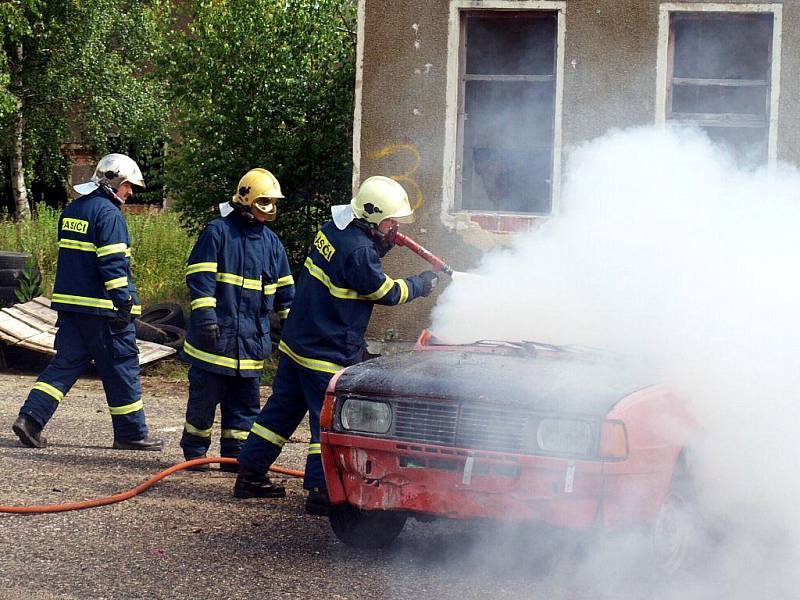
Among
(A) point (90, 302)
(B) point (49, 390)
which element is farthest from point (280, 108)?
(B) point (49, 390)

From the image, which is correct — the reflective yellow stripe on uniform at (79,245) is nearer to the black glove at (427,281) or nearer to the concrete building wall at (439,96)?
the black glove at (427,281)

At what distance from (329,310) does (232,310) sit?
100cm

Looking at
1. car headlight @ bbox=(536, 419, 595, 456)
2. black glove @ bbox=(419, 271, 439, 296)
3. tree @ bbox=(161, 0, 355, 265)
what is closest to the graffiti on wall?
tree @ bbox=(161, 0, 355, 265)

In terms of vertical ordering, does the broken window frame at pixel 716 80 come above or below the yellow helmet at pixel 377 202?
above

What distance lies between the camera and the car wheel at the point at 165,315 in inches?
493

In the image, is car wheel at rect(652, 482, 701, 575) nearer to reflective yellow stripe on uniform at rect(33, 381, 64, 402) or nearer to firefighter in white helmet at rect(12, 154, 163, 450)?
firefighter in white helmet at rect(12, 154, 163, 450)

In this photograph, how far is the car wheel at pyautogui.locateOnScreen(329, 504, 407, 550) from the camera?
5.04 metres

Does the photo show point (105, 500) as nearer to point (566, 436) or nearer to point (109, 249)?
point (109, 249)

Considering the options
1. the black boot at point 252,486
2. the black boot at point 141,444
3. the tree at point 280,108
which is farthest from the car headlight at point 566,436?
the tree at point 280,108

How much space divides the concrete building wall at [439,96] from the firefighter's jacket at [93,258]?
3908mm

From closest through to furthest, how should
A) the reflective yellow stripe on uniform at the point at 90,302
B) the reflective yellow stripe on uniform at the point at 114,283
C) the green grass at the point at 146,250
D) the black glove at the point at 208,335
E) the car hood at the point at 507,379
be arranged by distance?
1. the car hood at the point at 507,379
2. the black glove at the point at 208,335
3. the reflective yellow stripe on uniform at the point at 114,283
4. the reflective yellow stripe on uniform at the point at 90,302
5. the green grass at the point at 146,250

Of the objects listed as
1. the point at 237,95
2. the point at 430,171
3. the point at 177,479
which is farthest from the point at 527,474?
the point at 237,95

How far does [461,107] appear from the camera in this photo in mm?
10875

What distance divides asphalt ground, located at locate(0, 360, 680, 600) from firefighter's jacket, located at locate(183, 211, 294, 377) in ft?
2.34
